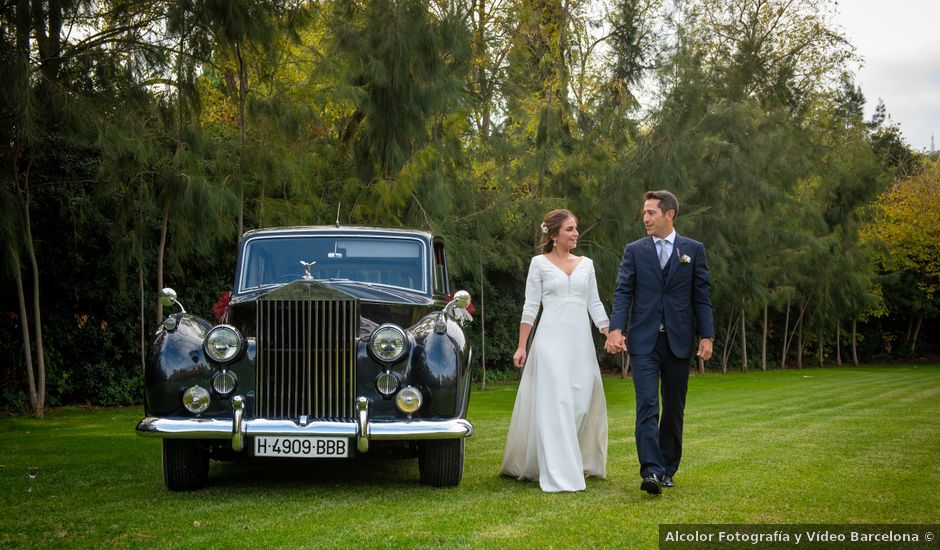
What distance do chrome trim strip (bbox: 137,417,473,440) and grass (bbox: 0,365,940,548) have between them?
398 mm

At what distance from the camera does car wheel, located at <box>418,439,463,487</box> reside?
602 cm

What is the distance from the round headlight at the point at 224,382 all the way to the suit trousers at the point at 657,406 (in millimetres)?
2475

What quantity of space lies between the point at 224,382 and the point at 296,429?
609mm

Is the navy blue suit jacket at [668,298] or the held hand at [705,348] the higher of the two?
the navy blue suit jacket at [668,298]

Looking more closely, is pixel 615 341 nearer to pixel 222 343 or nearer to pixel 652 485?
pixel 652 485

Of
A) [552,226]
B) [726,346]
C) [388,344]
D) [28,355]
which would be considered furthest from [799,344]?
[388,344]

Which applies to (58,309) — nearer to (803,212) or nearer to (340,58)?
(340,58)

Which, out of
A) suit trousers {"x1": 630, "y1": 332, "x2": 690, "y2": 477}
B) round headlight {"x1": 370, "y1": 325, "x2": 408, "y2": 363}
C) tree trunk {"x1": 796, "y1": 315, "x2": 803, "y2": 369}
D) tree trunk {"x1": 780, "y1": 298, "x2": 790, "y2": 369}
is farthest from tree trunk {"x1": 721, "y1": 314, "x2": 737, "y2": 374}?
round headlight {"x1": 370, "y1": 325, "x2": 408, "y2": 363}

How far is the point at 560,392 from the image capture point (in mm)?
6176

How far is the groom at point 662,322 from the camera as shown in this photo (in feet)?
19.3

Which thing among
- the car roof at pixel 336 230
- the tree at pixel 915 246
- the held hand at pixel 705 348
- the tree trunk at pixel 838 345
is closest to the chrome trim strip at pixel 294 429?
the held hand at pixel 705 348

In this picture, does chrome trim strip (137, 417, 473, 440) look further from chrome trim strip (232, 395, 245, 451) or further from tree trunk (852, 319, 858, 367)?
tree trunk (852, 319, 858, 367)

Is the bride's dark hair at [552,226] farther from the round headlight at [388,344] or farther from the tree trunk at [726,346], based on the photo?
the tree trunk at [726,346]

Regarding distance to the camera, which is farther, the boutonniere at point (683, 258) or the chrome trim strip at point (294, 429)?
the boutonniere at point (683, 258)
